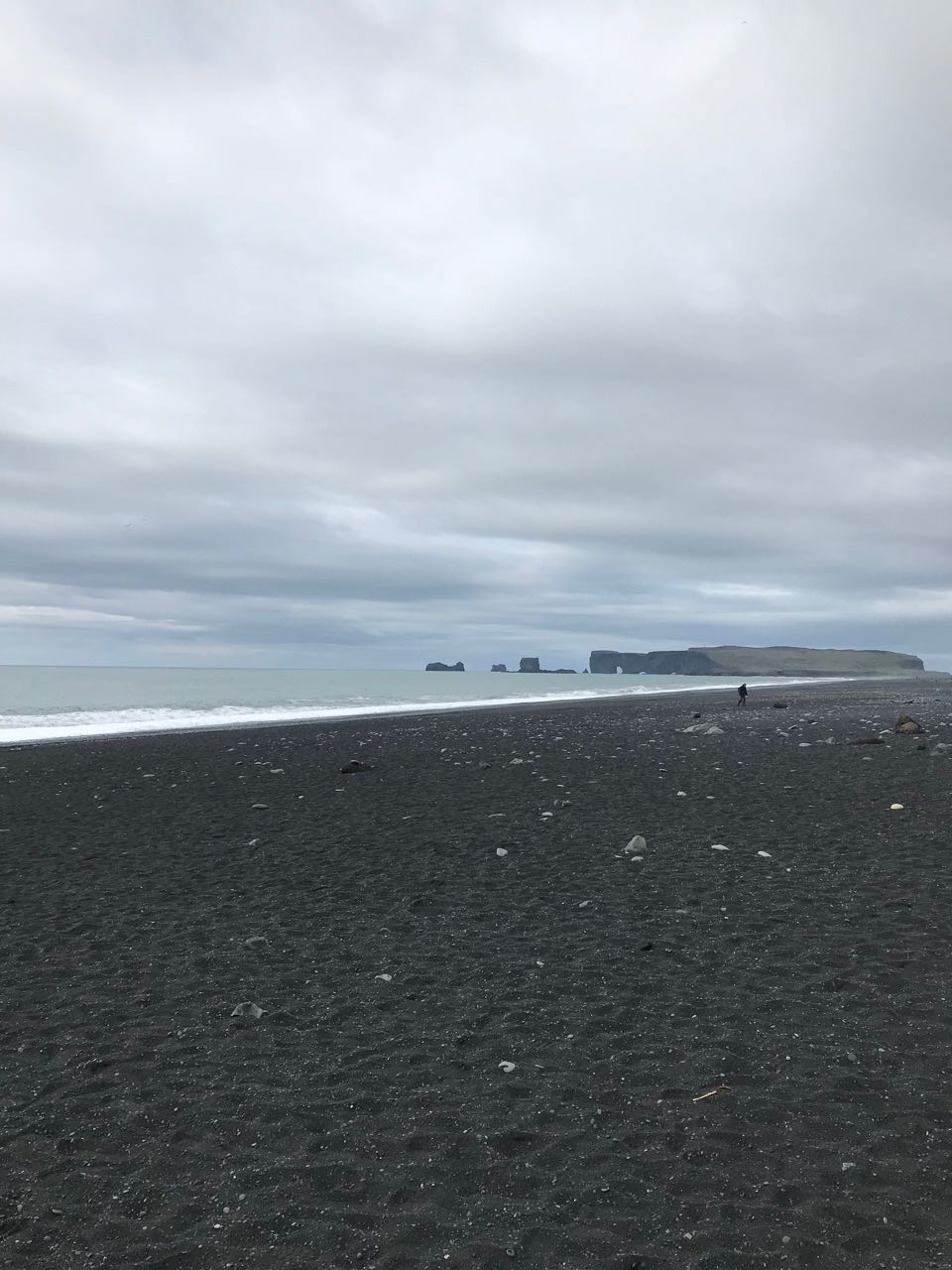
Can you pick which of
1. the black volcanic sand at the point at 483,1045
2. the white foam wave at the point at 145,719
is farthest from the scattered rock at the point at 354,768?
the white foam wave at the point at 145,719

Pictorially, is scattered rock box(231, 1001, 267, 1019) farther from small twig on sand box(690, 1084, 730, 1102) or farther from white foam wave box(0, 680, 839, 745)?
white foam wave box(0, 680, 839, 745)

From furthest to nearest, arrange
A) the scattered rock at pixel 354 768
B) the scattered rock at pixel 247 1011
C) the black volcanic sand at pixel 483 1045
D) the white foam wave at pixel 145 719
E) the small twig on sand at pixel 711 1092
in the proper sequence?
the white foam wave at pixel 145 719 < the scattered rock at pixel 354 768 < the scattered rock at pixel 247 1011 < the small twig on sand at pixel 711 1092 < the black volcanic sand at pixel 483 1045

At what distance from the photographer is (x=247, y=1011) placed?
6180 mm

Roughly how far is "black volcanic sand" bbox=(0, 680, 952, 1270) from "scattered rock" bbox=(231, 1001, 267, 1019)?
83 millimetres

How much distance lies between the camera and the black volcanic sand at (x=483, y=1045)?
12.6ft

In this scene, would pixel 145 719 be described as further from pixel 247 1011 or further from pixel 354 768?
pixel 247 1011

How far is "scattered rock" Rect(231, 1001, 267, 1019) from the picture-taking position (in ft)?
20.1

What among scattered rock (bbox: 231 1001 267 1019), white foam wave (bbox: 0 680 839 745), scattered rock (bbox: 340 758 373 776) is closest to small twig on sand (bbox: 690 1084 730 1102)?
scattered rock (bbox: 231 1001 267 1019)

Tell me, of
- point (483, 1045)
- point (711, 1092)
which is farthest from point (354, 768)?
point (711, 1092)

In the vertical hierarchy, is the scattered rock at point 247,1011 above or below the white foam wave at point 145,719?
below

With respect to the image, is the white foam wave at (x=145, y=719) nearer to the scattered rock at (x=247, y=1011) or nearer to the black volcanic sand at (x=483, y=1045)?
the black volcanic sand at (x=483, y=1045)

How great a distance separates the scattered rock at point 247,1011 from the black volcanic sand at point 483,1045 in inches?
3.3

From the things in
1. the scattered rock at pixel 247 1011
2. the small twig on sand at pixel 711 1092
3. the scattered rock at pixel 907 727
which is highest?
the scattered rock at pixel 907 727

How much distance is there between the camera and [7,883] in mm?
10031
